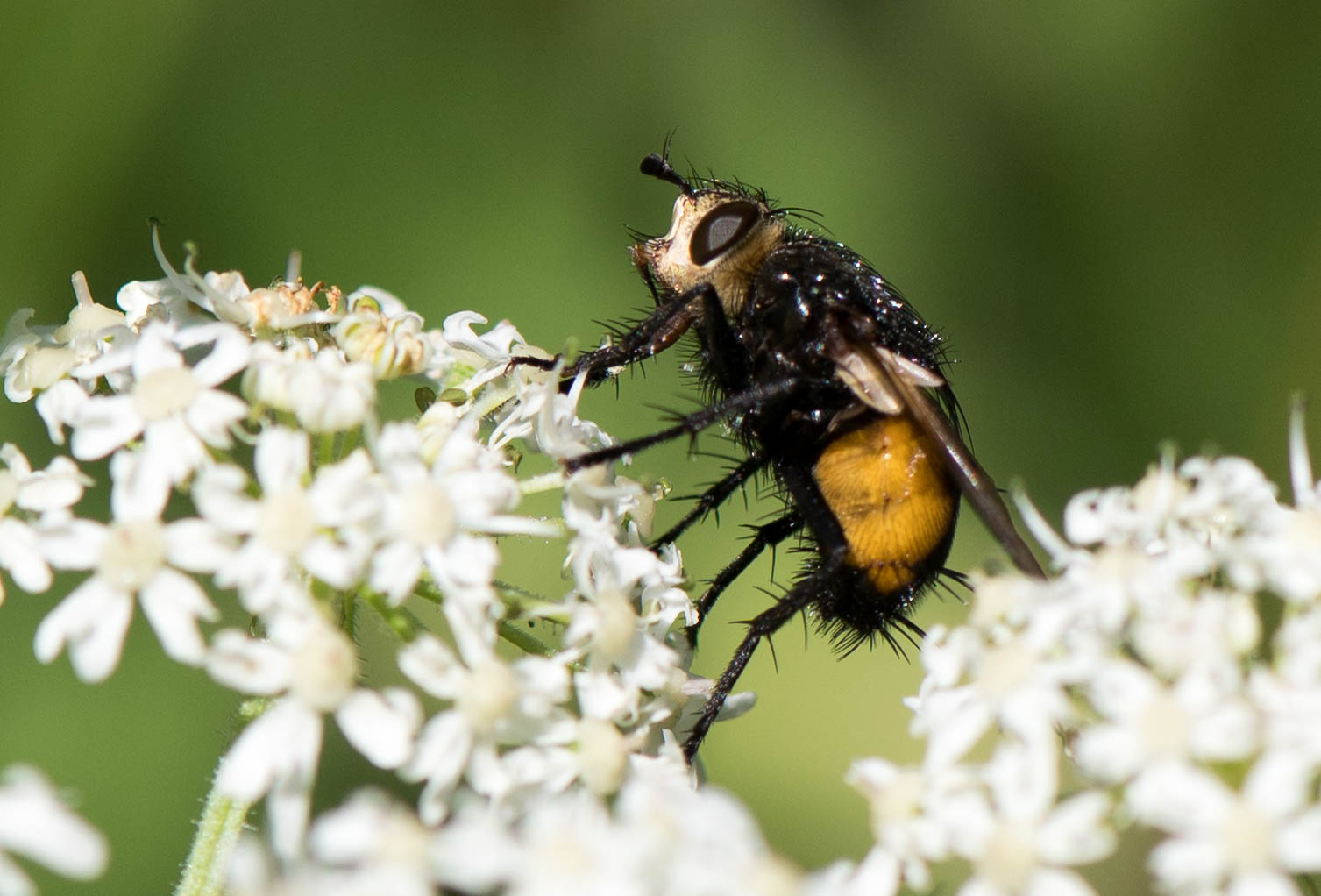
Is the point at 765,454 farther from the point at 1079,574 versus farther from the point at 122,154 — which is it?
the point at 122,154

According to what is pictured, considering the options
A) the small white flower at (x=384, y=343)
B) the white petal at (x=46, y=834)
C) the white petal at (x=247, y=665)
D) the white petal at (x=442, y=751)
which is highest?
the small white flower at (x=384, y=343)

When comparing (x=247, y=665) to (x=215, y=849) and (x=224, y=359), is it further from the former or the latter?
(x=224, y=359)

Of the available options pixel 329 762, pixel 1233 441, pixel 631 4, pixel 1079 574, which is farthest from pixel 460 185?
pixel 1079 574

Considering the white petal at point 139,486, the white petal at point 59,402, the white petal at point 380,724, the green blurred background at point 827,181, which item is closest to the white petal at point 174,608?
the white petal at point 139,486

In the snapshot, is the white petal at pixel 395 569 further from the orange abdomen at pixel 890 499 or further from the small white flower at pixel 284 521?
the orange abdomen at pixel 890 499

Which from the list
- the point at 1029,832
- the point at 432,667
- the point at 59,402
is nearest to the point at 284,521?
the point at 432,667

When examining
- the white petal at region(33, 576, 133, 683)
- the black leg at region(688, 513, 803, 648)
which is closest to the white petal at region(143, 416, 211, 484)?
the white petal at region(33, 576, 133, 683)
